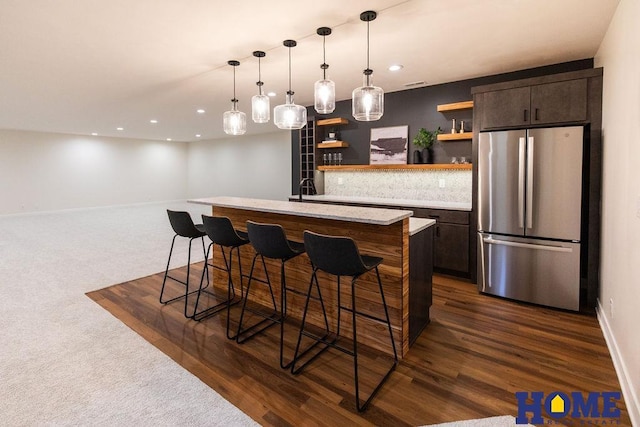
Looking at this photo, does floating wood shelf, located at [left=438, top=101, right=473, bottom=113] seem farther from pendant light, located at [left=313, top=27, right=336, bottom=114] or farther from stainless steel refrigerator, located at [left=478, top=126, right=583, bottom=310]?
pendant light, located at [left=313, top=27, right=336, bottom=114]

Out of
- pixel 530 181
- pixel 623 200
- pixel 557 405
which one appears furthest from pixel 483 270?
pixel 557 405

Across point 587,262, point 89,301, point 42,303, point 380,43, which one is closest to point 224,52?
point 380,43

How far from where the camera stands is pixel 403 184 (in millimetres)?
5148

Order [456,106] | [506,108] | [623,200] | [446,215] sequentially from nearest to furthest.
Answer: [623,200]
[506,108]
[446,215]
[456,106]

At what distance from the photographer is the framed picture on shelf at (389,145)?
5016 millimetres

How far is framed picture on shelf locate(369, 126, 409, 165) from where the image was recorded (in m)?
5.02

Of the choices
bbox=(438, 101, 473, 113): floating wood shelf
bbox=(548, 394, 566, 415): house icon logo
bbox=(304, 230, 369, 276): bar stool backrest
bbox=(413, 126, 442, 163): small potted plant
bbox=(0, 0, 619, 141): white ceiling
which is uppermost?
bbox=(0, 0, 619, 141): white ceiling

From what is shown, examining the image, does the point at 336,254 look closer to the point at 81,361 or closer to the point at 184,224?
the point at 184,224

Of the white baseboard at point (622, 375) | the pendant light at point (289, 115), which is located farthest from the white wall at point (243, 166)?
the white baseboard at point (622, 375)

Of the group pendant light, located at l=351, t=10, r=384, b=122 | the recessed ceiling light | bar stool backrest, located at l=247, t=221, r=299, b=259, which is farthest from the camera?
the recessed ceiling light

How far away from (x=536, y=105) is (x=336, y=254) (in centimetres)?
272

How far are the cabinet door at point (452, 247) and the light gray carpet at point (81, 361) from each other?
→ 3.08 metres

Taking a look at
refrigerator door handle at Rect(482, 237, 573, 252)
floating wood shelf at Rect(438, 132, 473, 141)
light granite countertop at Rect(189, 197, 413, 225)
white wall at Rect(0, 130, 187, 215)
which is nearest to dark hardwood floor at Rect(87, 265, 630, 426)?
refrigerator door handle at Rect(482, 237, 573, 252)

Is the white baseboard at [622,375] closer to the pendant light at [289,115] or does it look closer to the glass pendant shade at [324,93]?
the glass pendant shade at [324,93]
